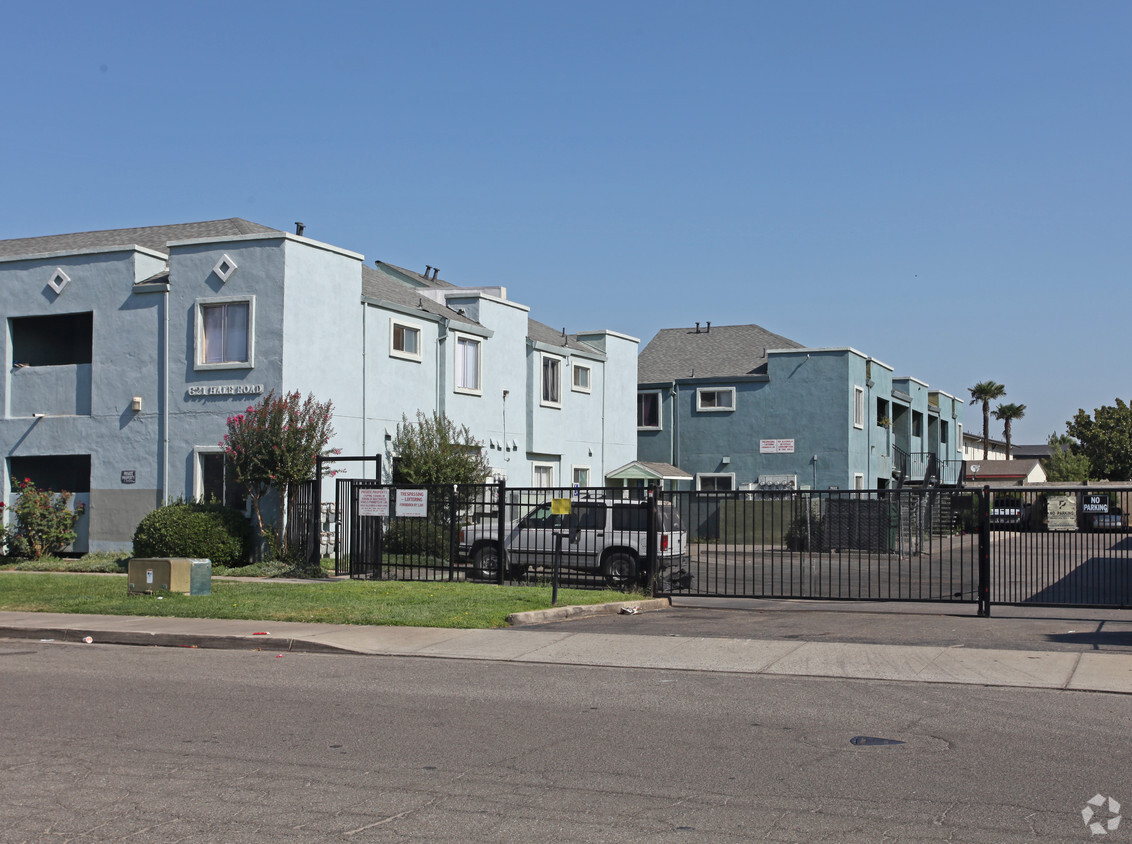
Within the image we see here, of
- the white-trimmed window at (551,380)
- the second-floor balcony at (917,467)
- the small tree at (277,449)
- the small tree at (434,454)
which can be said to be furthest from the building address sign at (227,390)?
the second-floor balcony at (917,467)

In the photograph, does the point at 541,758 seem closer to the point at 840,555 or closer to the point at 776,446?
the point at 840,555

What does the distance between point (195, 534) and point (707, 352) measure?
26.1 m

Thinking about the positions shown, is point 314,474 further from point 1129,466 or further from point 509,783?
point 1129,466

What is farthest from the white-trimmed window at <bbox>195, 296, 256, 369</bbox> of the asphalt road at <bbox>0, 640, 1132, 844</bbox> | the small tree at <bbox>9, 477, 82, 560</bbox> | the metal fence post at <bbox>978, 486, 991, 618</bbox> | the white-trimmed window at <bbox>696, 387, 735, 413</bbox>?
the white-trimmed window at <bbox>696, 387, 735, 413</bbox>

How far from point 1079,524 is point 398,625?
10158 millimetres

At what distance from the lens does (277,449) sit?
2395cm

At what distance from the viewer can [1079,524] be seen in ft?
55.7

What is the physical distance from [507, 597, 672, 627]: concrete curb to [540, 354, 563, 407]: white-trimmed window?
54.5 ft

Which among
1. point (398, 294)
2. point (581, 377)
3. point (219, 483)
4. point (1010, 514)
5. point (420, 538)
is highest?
point (398, 294)

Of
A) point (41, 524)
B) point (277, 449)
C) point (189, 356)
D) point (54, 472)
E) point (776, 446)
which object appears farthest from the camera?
point (776, 446)

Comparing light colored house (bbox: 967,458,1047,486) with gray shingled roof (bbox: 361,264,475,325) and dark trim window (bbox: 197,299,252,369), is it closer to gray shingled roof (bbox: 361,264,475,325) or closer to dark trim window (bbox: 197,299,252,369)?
gray shingled roof (bbox: 361,264,475,325)

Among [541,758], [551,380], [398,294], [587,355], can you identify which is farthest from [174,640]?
[587,355]

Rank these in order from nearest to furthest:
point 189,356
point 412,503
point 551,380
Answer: point 412,503, point 189,356, point 551,380

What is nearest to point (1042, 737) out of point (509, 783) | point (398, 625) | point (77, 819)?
point (509, 783)
